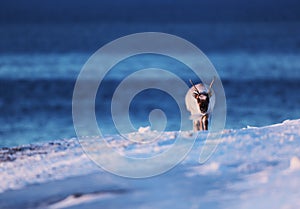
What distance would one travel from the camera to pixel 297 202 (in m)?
6.76

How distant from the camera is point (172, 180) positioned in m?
→ 7.38

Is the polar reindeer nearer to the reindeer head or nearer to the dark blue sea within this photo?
the reindeer head

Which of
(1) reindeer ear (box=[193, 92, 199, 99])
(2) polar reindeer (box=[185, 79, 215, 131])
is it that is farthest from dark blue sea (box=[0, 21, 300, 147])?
(1) reindeer ear (box=[193, 92, 199, 99])

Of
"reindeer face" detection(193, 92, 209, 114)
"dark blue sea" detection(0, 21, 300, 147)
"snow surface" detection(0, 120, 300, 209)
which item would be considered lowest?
"snow surface" detection(0, 120, 300, 209)

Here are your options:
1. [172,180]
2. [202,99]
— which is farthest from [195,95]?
[172,180]

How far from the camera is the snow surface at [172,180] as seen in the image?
272 inches

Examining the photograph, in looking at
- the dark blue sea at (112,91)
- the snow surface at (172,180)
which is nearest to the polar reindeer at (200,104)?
the snow surface at (172,180)

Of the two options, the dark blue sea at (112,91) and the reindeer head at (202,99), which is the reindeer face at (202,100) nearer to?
the reindeer head at (202,99)

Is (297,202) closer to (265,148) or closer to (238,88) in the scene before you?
(265,148)

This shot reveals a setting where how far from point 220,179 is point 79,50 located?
44.8 metres

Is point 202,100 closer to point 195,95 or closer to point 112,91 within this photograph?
point 195,95

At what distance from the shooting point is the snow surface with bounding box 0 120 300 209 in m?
6.92

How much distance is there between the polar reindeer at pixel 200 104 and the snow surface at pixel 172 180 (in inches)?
75.0

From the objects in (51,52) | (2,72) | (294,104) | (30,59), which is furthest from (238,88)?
(51,52)
